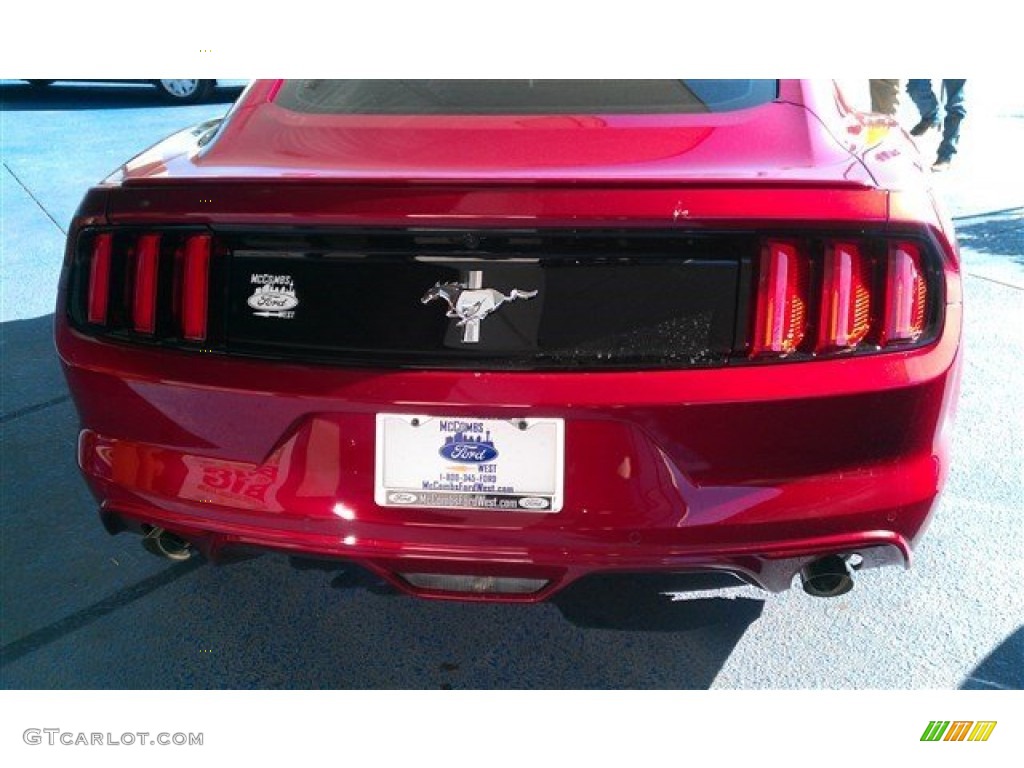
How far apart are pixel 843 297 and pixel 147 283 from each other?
1373 mm

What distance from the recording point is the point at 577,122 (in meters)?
1.89

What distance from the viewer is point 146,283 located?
180cm

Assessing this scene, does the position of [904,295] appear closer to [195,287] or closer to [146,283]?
[195,287]

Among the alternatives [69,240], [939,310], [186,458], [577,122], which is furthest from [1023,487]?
[69,240]

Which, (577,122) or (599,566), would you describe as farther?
(577,122)

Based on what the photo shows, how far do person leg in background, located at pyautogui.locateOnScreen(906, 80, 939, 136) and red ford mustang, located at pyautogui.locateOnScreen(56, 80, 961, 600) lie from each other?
6594 millimetres

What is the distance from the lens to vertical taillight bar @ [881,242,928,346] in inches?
64.1

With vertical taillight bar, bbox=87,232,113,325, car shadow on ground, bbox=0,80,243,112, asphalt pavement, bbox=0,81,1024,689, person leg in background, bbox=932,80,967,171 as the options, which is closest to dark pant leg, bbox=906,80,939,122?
person leg in background, bbox=932,80,967,171

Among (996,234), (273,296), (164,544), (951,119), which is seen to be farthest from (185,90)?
(273,296)

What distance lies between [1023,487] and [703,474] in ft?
6.09

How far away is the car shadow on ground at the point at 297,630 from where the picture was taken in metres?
2.18

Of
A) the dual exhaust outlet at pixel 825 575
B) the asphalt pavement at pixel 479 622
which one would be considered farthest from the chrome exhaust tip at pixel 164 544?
the asphalt pavement at pixel 479 622
